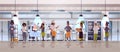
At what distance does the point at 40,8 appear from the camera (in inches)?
331

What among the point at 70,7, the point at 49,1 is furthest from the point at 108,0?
the point at 49,1

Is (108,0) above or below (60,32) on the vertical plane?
above

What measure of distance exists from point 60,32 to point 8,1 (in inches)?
92.2

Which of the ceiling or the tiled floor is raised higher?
the ceiling

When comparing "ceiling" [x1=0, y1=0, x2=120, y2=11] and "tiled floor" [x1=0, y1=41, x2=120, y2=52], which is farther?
"ceiling" [x1=0, y1=0, x2=120, y2=11]

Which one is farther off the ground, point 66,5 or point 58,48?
point 66,5

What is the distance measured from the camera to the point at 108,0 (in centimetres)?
830

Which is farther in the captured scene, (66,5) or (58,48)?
(66,5)

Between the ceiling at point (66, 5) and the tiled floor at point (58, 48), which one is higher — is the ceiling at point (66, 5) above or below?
above

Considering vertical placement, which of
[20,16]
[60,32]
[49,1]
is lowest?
[60,32]

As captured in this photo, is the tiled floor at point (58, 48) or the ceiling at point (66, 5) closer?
the tiled floor at point (58, 48)

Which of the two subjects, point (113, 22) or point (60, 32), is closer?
point (60, 32)

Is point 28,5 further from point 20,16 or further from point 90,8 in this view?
point 90,8

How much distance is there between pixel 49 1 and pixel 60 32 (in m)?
1.29
